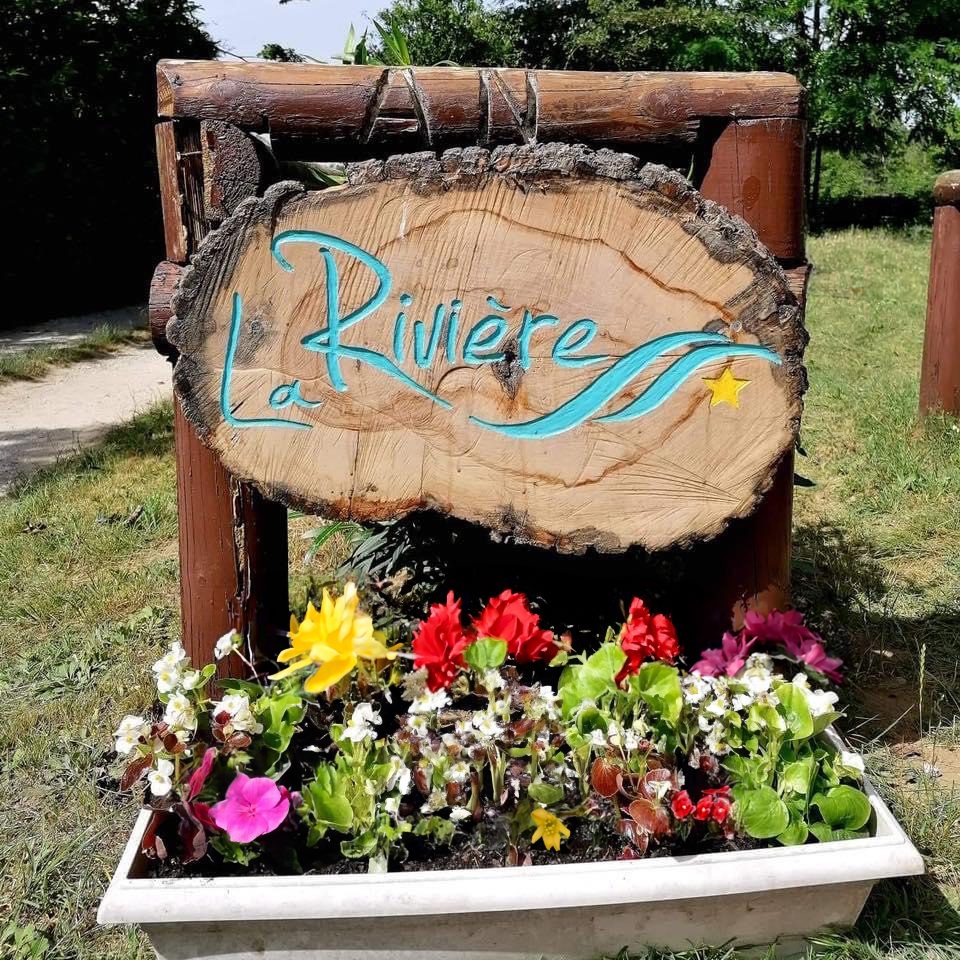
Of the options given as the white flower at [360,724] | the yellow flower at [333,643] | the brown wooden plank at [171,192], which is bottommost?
the white flower at [360,724]

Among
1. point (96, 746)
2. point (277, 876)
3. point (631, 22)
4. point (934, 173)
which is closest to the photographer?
point (277, 876)

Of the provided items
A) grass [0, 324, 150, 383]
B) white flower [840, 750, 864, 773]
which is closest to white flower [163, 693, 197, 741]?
white flower [840, 750, 864, 773]

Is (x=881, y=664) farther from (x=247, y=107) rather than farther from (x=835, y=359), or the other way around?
(x=835, y=359)

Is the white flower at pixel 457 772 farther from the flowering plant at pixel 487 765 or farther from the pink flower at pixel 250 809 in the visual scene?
the pink flower at pixel 250 809

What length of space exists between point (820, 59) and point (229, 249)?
614 inches

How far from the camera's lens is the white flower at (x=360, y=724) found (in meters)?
1.56

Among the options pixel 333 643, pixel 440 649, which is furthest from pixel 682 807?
pixel 333 643

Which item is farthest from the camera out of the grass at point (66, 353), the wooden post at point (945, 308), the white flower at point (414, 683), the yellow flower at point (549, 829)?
the grass at point (66, 353)

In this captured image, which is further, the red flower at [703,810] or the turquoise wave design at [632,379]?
the turquoise wave design at [632,379]

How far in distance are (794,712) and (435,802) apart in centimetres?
61

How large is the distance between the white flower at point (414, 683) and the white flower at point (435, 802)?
0.20 meters

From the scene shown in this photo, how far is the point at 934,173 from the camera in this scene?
1783cm

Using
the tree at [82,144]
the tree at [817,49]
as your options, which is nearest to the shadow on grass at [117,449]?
the tree at [82,144]

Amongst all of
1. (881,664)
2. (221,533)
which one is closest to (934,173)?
(881,664)
